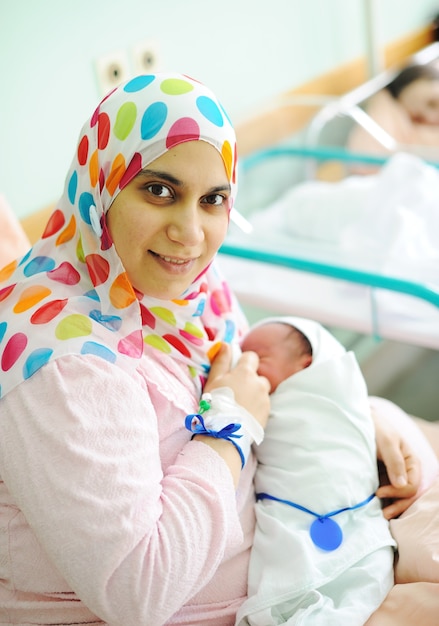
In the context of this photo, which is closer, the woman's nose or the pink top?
the pink top

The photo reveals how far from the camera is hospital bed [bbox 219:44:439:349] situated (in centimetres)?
198

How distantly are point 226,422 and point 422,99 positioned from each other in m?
2.52

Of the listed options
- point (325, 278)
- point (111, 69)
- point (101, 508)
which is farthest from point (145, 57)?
point (101, 508)

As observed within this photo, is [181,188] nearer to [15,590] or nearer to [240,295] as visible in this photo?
[15,590]

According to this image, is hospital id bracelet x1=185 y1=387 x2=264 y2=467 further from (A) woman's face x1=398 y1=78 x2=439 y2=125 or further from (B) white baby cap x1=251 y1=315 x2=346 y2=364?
(A) woman's face x1=398 y1=78 x2=439 y2=125

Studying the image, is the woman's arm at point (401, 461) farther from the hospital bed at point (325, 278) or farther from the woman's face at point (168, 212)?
the woman's face at point (168, 212)

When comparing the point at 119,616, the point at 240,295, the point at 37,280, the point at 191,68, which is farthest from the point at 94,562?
the point at 191,68

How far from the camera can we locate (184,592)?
1.13m

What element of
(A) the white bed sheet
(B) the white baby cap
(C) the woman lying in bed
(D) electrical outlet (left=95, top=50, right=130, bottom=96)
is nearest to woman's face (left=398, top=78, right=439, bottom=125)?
(C) the woman lying in bed

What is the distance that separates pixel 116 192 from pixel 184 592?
25.3 inches

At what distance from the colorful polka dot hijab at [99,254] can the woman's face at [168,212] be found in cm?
2

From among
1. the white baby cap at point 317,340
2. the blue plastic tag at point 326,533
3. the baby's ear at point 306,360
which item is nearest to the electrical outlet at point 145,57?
the white baby cap at point 317,340

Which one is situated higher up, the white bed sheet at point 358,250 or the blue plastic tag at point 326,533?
the blue plastic tag at point 326,533

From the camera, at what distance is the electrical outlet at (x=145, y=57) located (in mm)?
2354
